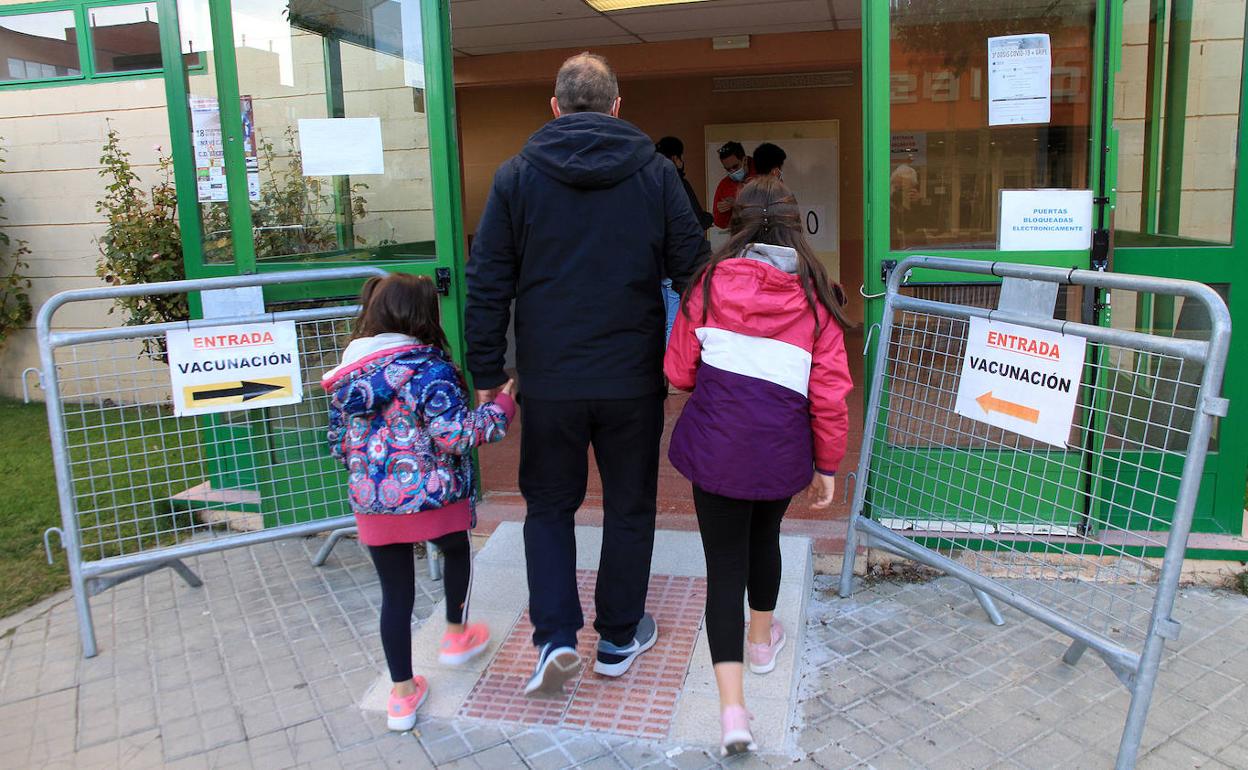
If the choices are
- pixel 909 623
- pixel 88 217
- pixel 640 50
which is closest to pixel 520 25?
pixel 640 50

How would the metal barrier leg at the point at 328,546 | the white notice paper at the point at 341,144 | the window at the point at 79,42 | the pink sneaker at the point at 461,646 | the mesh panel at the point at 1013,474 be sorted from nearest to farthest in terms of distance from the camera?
1. the pink sneaker at the point at 461,646
2. the mesh panel at the point at 1013,474
3. the metal barrier leg at the point at 328,546
4. the white notice paper at the point at 341,144
5. the window at the point at 79,42

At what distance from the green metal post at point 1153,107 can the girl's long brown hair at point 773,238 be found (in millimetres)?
2153

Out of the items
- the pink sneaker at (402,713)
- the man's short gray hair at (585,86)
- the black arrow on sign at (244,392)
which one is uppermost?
the man's short gray hair at (585,86)

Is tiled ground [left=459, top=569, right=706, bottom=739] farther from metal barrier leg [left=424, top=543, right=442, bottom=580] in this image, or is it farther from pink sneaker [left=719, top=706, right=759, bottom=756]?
metal barrier leg [left=424, top=543, right=442, bottom=580]

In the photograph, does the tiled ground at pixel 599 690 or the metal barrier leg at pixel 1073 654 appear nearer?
the tiled ground at pixel 599 690

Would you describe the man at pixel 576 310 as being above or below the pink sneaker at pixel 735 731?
above

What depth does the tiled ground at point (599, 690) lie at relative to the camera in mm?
2975

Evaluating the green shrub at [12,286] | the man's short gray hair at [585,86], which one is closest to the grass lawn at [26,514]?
the green shrub at [12,286]

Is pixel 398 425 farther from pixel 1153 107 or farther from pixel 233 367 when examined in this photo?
pixel 1153 107

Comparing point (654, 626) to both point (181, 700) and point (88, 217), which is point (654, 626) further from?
point (88, 217)

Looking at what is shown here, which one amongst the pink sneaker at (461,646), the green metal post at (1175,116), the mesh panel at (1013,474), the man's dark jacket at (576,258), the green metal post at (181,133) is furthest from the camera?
the green metal post at (181,133)

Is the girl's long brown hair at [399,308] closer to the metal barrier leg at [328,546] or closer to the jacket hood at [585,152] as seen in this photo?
the jacket hood at [585,152]

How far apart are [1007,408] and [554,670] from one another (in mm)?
1665

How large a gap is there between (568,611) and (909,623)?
54.8 inches
